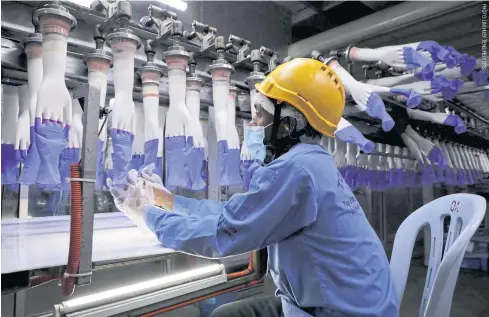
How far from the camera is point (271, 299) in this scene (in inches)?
63.0

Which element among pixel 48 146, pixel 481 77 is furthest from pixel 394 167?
pixel 48 146

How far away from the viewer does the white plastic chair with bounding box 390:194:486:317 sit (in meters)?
1.35

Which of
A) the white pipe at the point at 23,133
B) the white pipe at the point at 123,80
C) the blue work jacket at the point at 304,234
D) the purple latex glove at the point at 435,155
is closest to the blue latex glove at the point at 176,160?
the white pipe at the point at 123,80

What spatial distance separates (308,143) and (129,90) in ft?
2.50

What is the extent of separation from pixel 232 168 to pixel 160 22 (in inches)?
32.3

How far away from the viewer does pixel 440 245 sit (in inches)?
63.4

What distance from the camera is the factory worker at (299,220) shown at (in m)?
1.10

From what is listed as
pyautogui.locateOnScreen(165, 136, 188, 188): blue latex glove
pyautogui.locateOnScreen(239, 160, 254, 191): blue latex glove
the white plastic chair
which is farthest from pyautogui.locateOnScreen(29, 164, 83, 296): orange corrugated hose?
the white plastic chair

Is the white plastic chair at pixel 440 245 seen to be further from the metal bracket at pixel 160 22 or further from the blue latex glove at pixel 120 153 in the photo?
the metal bracket at pixel 160 22

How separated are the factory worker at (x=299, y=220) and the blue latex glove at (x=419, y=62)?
0.91 meters

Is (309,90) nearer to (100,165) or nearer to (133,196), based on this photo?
(133,196)

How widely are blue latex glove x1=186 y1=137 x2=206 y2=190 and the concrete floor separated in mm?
1838

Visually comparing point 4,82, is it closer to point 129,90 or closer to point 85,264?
point 129,90

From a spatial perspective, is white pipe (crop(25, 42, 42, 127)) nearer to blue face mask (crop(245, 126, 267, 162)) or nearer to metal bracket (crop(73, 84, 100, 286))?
metal bracket (crop(73, 84, 100, 286))
